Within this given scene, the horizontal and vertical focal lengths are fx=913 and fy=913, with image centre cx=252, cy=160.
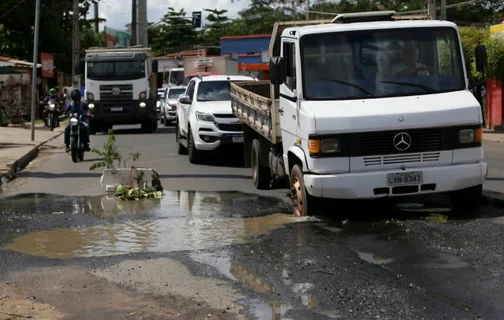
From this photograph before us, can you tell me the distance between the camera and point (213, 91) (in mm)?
19672

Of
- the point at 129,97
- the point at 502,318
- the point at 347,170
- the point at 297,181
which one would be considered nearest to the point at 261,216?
the point at 297,181

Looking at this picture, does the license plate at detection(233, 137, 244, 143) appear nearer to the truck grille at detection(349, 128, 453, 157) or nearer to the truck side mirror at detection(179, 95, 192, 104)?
the truck side mirror at detection(179, 95, 192, 104)

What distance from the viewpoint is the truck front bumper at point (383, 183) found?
10.1 m

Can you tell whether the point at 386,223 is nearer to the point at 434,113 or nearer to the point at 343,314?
the point at 434,113

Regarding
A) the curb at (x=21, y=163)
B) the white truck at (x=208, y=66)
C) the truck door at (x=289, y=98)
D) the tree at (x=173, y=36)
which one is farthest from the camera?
the tree at (x=173, y=36)

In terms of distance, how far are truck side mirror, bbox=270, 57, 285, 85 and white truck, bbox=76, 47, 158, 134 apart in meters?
21.1

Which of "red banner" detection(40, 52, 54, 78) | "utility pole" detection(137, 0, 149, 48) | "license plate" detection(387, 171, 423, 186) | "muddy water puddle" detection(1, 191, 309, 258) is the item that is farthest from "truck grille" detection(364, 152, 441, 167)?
"utility pole" detection(137, 0, 149, 48)

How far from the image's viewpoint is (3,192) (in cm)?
1480

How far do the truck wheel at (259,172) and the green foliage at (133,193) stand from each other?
1631mm

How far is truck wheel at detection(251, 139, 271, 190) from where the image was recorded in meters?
14.1

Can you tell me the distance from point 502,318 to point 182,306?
225cm

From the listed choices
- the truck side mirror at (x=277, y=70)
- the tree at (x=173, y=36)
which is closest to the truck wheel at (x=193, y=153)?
the truck side mirror at (x=277, y=70)

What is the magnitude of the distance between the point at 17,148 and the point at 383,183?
15.1m

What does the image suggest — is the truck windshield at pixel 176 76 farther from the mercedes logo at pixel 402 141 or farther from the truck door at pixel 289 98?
the mercedes logo at pixel 402 141
